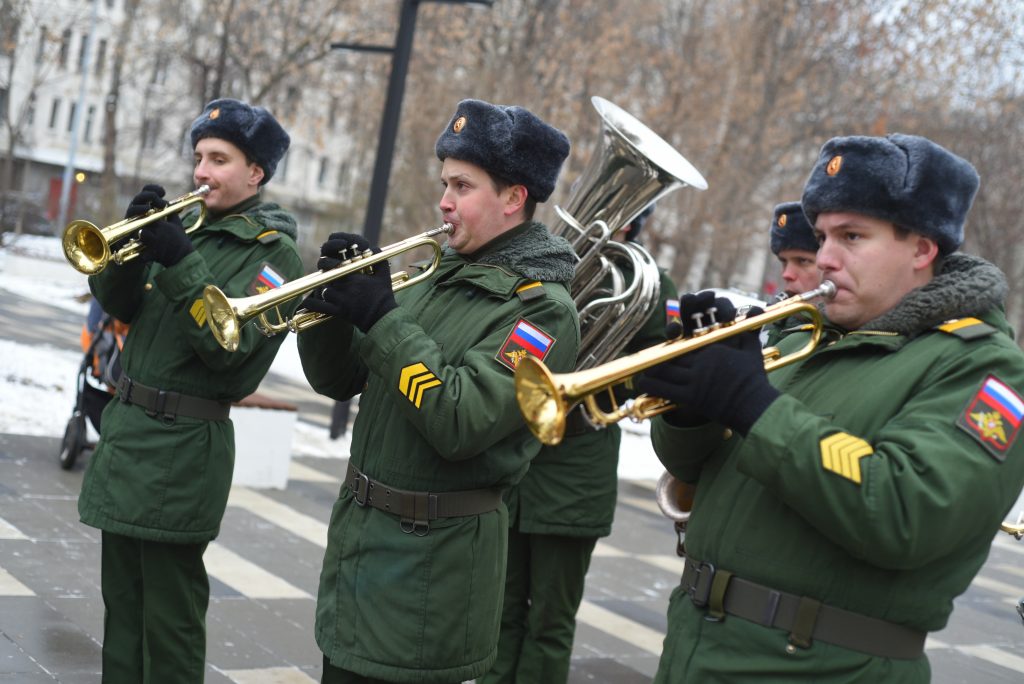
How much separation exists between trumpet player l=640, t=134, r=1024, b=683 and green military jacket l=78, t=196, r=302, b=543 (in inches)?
75.4

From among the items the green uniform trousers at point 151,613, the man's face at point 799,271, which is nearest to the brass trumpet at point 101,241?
the green uniform trousers at point 151,613

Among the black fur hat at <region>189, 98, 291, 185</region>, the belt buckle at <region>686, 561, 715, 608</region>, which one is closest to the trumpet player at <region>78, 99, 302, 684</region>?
the black fur hat at <region>189, 98, 291, 185</region>

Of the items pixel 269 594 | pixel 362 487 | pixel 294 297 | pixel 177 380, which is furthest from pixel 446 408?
pixel 269 594

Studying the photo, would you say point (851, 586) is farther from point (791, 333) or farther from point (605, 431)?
point (605, 431)

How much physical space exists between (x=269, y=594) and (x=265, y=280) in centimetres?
243

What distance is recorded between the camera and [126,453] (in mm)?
4145

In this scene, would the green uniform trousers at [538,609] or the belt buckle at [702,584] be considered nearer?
the belt buckle at [702,584]

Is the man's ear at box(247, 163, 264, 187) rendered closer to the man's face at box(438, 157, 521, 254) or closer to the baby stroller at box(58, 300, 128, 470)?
the man's face at box(438, 157, 521, 254)

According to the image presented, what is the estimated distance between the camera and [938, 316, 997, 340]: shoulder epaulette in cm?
255

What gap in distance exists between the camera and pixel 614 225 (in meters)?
5.15

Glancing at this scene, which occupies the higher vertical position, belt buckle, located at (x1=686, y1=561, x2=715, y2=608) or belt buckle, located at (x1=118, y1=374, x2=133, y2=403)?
belt buckle, located at (x1=686, y1=561, x2=715, y2=608)

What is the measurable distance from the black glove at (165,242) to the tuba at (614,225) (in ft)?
5.30

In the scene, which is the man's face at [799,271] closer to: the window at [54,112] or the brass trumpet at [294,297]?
the brass trumpet at [294,297]

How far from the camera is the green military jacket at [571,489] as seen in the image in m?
4.78
